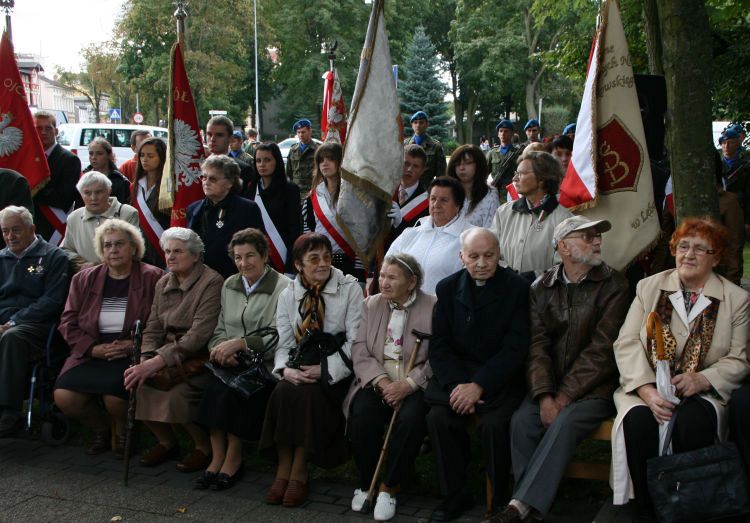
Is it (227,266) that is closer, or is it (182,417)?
(182,417)

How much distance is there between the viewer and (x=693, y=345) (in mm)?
4215

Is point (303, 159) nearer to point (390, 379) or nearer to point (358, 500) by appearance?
point (390, 379)

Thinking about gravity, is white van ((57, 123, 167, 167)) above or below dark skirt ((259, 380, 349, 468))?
above

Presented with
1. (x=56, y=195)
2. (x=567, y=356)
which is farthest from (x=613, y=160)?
(x=56, y=195)

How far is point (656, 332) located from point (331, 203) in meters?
3.28

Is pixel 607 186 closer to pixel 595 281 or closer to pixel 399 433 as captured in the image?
pixel 595 281

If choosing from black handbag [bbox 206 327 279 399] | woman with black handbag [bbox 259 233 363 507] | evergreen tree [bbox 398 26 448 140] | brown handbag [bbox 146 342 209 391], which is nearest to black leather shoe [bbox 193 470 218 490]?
woman with black handbag [bbox 259 233 363 507]

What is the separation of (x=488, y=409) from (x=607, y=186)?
1748 mm

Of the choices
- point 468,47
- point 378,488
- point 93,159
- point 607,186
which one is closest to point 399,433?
point 378,488

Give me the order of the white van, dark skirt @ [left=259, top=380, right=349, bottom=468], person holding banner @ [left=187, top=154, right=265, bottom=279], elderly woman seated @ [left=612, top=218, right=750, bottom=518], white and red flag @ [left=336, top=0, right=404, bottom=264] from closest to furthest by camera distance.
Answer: elderly woman seated @ [left=612, top=218, right=750, bottom=518], dark skirt @ [left=259, top=380, right=349, bottom=468], white and red flag @ [left=336, top=0, right=404, bottom=264], person holding banner @ [left=187, top=154, right=265, bottom=279], the white van

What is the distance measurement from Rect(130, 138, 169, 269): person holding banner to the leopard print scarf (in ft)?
15.1

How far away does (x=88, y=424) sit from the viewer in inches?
227

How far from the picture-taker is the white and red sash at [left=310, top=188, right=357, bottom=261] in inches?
261

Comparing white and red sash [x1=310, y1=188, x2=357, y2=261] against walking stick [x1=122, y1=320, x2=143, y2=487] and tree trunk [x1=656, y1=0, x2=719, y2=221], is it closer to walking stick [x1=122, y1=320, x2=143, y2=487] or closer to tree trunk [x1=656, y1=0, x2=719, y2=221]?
walking stick [x1=122, y1=320, x2=143, y2=487]
